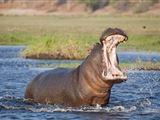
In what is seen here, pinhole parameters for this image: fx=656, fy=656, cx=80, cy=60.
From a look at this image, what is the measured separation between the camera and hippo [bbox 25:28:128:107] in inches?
520

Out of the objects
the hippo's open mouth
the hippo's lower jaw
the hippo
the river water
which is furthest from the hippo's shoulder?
the hippo's lower jaw

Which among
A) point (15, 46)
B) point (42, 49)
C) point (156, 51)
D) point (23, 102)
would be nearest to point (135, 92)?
point (23, 102)

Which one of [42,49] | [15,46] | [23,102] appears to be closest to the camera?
[23,102]

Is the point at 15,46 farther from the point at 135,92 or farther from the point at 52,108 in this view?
the point at 52,108

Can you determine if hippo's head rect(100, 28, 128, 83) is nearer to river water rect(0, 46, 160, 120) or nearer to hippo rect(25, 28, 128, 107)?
hippo rect(25, 28, 128, 107)

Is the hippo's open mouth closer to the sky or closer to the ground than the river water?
closer to the sky

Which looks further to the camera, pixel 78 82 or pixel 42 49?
pixel 42 49

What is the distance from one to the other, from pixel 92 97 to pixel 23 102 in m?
2.56

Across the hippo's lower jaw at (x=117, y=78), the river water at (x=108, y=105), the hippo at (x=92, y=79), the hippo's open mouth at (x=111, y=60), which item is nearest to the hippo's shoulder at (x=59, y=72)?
the hippo at (x=92, y=79)

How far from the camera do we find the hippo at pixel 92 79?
520 inches

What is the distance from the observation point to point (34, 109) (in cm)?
1465

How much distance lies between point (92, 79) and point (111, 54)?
66 centimetres

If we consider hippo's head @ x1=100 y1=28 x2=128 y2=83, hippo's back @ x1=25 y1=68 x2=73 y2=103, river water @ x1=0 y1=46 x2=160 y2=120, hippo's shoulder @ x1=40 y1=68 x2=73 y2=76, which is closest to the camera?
hippo's head @ x1=100 y1=28 x2=128 y2=83

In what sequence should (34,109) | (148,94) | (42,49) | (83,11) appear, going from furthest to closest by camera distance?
(83,11)
(42,49)
(148,94)
(34,109)
